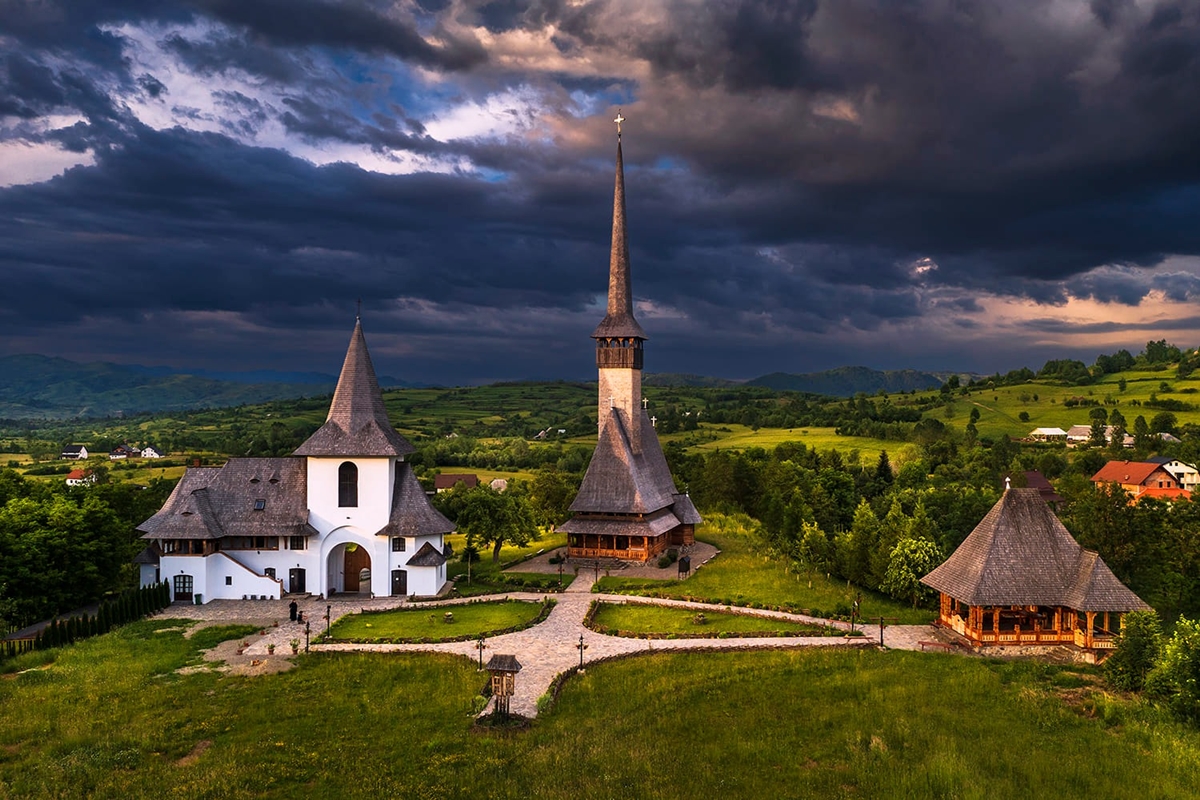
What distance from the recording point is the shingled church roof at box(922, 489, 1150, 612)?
28.0 m

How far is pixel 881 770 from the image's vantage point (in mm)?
18469

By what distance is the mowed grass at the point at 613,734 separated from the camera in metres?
17.7

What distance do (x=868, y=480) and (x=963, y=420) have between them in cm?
5428

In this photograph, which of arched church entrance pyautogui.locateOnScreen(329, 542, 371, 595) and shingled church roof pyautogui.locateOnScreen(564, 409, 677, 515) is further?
shingled church roof pyautogui.locateOnScreen(564, 409, 677, 515)

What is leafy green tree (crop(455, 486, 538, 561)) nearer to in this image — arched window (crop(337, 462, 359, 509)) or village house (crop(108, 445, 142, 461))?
arched window (crop(337, 462, 359, 509))

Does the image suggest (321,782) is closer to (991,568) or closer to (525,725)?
(525,725)

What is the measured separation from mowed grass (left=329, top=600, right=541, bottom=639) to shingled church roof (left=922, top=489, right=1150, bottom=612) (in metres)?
19.1

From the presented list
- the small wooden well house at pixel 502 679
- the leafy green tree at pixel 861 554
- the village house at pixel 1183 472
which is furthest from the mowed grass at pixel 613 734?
the village house at pixel 1183 472

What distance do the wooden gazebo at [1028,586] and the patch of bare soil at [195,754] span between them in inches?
1070

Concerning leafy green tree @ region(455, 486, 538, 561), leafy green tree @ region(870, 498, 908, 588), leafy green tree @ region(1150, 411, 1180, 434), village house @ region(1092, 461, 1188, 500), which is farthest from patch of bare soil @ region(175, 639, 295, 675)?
leafy green tree @ region(1150, 411, 1180, 434)

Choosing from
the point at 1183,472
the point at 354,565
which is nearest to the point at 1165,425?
the point at 1183,472

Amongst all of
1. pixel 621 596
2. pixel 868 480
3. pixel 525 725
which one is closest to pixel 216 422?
pixel 868 480

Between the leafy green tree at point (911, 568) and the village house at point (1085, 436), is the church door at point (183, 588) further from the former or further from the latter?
the village house at point (1085, 436)

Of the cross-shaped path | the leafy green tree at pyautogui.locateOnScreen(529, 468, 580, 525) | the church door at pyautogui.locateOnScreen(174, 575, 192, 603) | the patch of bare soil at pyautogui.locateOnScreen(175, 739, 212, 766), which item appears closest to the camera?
the patch of bare soil at pyautogui.locateOnScreen(175, 739, 212, 766)
